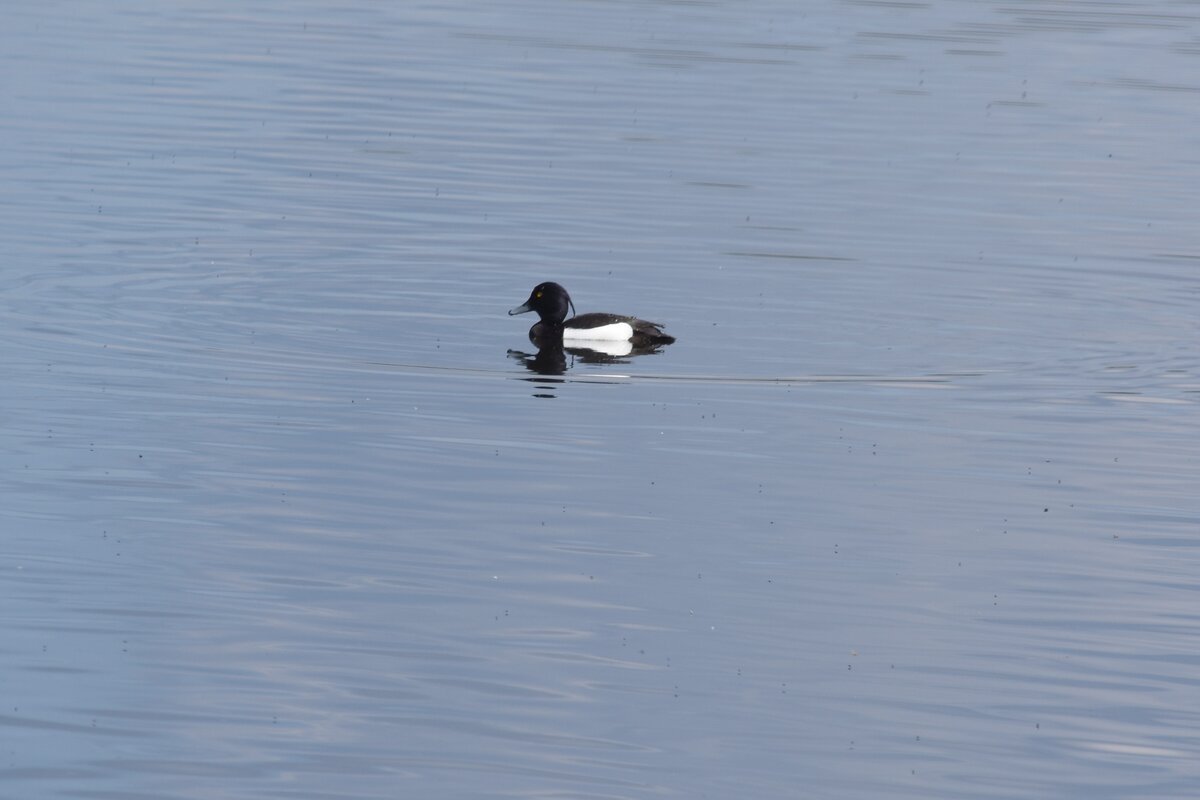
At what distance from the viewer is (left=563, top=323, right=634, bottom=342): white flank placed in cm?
1870

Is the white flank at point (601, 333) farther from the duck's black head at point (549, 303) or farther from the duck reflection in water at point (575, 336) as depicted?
the duck's black head at point (549, 303)

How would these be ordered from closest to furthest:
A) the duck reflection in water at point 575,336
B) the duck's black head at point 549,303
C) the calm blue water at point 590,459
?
1. the calm blue water at point 590,459
2. the duck reflection in water at point 575,336
3. the duck's black head at point 549,303

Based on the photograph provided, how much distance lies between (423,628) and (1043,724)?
335 cm

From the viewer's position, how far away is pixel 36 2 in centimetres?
4509

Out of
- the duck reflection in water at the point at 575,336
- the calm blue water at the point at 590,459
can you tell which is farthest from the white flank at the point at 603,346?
the calm blue water at the point at 590,459

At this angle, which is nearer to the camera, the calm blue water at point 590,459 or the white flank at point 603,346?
the calm blue water at point 590,459

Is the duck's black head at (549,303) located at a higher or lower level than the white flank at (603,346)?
higher

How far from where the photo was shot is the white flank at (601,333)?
1870 cm

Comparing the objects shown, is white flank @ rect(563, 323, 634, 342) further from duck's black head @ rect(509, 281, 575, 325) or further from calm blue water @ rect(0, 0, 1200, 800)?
calm blue water @ rect(0, 0, 1200, 800)

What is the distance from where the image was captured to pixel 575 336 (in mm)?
19141

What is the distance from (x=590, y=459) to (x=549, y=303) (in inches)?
192

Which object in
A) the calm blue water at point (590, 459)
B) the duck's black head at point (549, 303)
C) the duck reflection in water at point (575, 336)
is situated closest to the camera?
the calm blue water at point (590, 459)

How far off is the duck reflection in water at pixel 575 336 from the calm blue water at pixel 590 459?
0.26 meters

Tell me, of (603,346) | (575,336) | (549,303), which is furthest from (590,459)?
(549,303)
